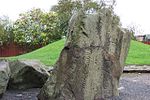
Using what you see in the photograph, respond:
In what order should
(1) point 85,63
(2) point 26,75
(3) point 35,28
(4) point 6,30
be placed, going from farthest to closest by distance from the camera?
(4) point 6,30, (3) point 35,28, (2) point 26,75, (1) point 85,63

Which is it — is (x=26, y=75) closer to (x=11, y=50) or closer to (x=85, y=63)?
(x=85, y=63)

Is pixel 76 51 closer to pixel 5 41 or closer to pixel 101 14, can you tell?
pixel 101 14

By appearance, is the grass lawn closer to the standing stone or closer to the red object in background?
the standing stone

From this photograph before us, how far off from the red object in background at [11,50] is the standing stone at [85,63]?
72.6ft

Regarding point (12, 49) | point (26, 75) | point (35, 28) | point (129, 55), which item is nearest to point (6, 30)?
point (12, 49)

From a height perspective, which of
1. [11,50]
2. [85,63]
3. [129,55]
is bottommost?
[11,50]

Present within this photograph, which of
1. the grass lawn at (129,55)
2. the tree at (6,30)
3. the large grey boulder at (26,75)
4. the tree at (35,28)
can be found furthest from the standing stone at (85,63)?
the tree at (6,30)

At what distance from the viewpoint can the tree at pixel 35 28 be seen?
83.9 feet

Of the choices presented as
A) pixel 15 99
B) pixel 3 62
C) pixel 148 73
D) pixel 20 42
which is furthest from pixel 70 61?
pixel 20 42

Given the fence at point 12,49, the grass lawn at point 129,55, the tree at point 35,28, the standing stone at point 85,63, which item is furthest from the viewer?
the fence at point 12,49

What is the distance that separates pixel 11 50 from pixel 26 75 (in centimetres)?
2114

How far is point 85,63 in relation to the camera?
515 cm

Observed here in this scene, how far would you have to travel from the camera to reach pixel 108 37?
5.54 meters

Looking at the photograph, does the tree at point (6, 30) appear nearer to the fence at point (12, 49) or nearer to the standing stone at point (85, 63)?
the fence at point (12, 49)
